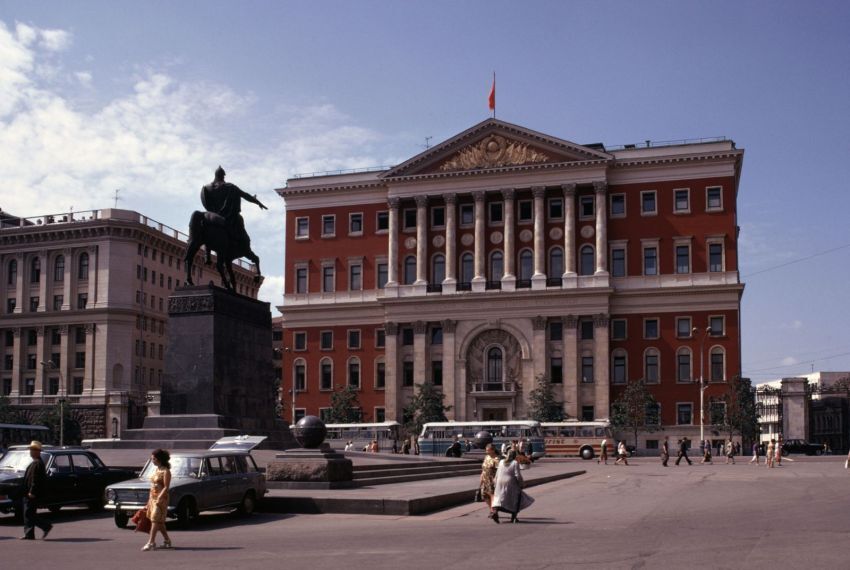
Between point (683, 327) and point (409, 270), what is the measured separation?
2312 centimetres

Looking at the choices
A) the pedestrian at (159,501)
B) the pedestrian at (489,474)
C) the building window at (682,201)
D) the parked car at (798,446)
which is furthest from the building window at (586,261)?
the pedestrian at (159,501)

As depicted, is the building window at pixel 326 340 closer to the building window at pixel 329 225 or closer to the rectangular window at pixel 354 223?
the building window at pixel 329 225

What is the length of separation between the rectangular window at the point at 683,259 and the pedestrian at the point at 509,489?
64846 mm

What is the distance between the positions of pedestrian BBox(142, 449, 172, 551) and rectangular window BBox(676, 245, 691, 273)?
70.2 m

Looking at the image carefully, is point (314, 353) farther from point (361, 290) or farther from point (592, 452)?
point (592, 452)

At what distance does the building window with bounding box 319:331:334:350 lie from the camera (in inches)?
3612

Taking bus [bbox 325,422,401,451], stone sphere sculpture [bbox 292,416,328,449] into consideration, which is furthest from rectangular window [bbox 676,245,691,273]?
stone sphere sculpture [bbox 292,416,328,449]

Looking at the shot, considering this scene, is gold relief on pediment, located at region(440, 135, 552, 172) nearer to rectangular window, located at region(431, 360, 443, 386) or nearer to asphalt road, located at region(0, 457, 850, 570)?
rectangular window, located at region(431, 360, 443, 386)

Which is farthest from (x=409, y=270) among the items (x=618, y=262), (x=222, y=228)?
(x=222, y=228)

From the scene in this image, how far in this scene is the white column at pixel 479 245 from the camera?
86125 millimetres

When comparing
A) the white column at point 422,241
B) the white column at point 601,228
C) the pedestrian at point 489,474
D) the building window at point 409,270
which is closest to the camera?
the pedestrian at point 489,474

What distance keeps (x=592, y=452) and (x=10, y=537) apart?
56.2m

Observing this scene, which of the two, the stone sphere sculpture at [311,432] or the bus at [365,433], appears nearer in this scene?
the stone sphere sculpture at [311,432]

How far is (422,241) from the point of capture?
8806 cm
